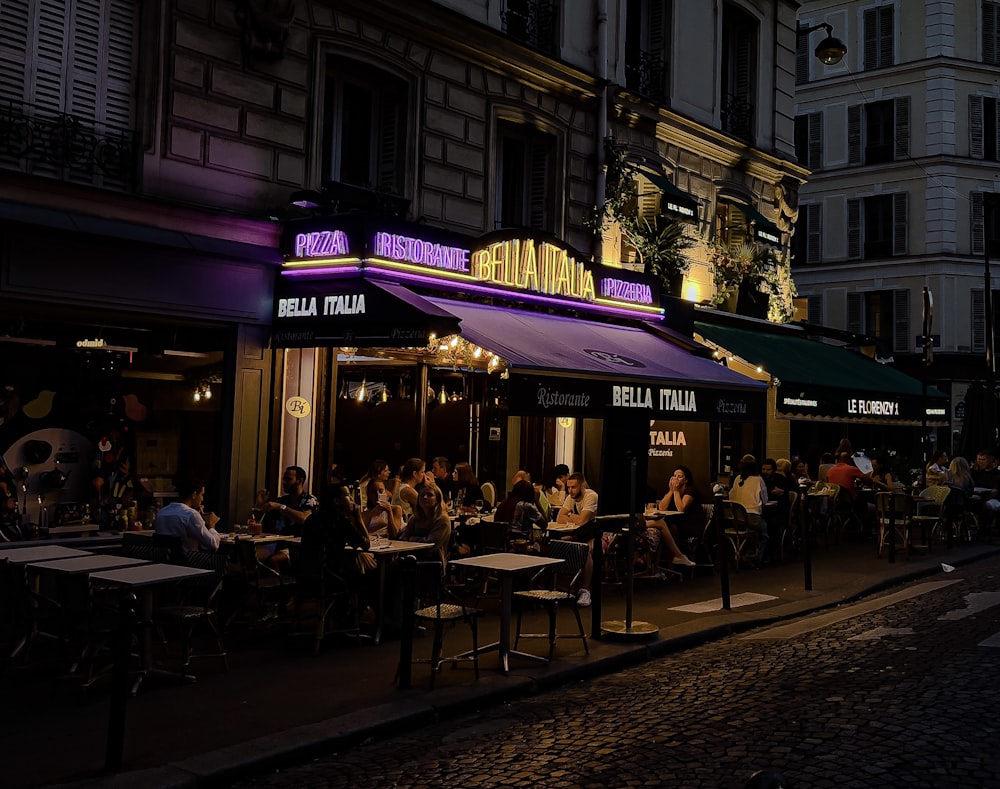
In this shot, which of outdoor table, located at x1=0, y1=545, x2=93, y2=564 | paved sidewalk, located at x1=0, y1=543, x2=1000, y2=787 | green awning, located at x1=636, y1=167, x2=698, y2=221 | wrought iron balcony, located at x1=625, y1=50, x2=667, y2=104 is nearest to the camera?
paved sidewalk, located at x1=0, y1=543, x2=1000, y2=787

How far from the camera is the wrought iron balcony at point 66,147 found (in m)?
9.62

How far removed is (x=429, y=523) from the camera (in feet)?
33.3

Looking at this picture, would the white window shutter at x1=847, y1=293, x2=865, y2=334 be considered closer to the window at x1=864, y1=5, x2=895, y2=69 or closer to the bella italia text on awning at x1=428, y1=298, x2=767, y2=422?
the window at x1=864, y1=5, x2=895, y2=69

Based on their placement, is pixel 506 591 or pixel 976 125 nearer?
pixel 506 591

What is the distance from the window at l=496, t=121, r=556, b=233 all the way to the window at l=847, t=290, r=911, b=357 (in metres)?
20.6

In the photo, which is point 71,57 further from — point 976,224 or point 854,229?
point 976,224

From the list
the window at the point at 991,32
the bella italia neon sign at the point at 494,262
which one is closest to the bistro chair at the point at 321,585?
the bella italia neon sign at the point at 494,262

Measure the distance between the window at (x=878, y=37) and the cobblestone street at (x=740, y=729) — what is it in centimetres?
2923

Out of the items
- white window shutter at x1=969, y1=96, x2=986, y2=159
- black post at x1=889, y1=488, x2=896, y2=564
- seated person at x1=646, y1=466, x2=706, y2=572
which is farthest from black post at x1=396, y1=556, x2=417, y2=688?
white window shutter at x1=969, y1=96, x2=986, y2=159

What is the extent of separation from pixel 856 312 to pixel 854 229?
2876mm

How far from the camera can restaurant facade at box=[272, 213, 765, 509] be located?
10.7m

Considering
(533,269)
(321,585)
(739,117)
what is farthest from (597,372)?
(739,117)

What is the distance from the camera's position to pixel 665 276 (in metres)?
17.5

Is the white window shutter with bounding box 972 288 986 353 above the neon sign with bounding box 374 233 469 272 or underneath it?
above
